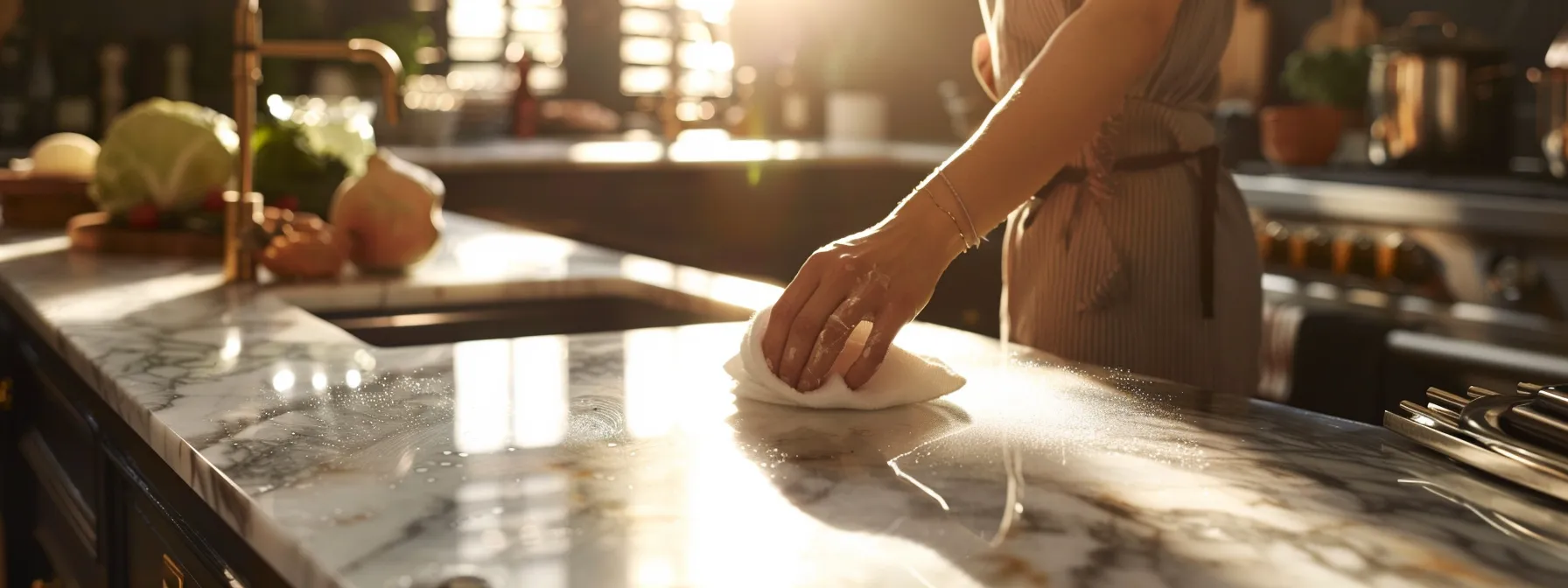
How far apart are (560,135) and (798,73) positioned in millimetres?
957

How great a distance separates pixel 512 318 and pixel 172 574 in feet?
2.53

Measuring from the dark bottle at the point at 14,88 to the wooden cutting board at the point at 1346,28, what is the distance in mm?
3715

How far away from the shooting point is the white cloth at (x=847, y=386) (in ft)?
3.22

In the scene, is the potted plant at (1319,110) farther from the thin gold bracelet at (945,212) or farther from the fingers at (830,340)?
the fingers at (830,340)

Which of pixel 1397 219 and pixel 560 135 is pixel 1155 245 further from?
pixel 560 135

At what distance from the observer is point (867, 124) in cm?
516

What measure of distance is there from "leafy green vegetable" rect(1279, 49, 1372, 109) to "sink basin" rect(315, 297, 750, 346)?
80.6 inches

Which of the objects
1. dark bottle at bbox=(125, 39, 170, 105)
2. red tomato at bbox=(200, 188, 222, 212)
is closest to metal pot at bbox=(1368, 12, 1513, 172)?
red tomato at bbox=(200, 188, 222, 212)

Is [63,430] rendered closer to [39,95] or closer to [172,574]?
[172,574]

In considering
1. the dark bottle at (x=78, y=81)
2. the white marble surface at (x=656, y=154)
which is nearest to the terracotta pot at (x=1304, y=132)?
the white marble surface at (x=656, y=154)

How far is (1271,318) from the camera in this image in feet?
8.57

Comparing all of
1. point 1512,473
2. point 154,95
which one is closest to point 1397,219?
point 1512,473

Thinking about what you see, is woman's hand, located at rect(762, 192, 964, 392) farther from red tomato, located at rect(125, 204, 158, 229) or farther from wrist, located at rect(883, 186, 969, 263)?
red tomato, located at rect(125, 204, 158, 229)

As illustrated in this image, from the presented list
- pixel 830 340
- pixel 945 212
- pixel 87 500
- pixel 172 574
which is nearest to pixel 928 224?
pixel 945 212
